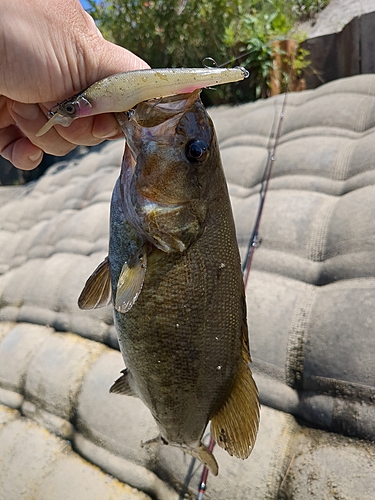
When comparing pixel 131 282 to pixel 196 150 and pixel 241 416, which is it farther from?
pixel 241 416

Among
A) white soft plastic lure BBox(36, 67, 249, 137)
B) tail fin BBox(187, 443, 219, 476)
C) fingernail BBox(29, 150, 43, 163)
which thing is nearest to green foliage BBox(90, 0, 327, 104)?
fingernail BBox(29, 150, 43, 163)

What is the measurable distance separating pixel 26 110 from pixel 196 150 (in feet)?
3.26

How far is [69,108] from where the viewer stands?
4.20 feet

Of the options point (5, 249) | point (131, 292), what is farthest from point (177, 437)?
point (5, 249)

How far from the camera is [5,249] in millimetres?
5324

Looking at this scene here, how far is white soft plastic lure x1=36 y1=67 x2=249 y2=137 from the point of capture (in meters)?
1.07

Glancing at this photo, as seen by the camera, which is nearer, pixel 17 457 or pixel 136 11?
pixel 17 457

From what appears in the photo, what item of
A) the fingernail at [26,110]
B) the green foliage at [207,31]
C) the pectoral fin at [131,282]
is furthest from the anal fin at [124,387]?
the green foliage at [207,31]

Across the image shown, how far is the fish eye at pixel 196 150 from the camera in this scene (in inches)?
53.2

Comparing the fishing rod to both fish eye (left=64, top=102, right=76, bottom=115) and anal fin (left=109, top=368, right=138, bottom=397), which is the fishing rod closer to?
anal fin (left=109, top=368, right=138, bottom=397)

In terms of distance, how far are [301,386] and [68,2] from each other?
2256 mm

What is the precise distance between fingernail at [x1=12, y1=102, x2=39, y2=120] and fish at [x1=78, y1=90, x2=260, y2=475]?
723 mm

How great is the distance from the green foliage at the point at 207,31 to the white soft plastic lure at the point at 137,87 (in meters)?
5.18

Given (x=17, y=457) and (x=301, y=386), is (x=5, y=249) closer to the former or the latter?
(x=17, y=457)
